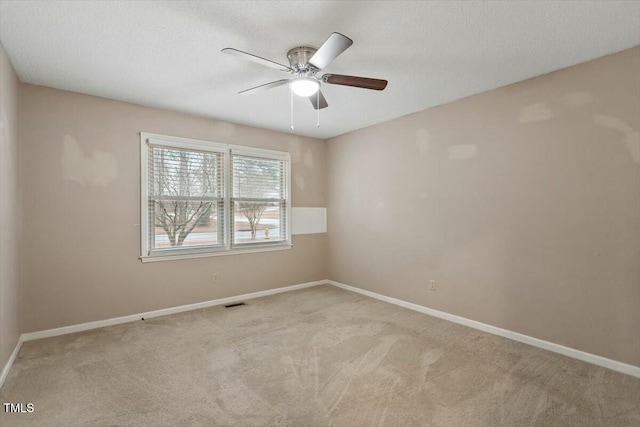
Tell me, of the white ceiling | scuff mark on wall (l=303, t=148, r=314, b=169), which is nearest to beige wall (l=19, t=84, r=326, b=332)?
the white ceiling

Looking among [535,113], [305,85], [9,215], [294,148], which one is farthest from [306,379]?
[294,148]

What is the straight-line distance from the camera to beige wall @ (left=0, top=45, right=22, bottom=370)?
2.38 metres

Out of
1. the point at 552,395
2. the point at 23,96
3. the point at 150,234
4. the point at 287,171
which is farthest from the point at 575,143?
the point at 23,96

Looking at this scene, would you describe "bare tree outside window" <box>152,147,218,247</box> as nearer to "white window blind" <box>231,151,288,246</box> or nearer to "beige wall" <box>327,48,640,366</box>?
"white window blind" <box>231,151,288,246</box>

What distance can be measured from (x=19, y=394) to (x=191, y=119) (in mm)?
3225

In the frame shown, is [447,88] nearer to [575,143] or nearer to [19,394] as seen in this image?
[575,143]

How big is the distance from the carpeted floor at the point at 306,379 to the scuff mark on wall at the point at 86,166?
1664 mm

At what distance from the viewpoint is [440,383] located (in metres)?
2.29

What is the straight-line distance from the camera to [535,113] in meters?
2.93

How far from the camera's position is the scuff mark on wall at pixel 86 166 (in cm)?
325

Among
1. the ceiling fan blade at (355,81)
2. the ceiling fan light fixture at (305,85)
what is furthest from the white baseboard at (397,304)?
the ceiling fan light fixture at (305,85)

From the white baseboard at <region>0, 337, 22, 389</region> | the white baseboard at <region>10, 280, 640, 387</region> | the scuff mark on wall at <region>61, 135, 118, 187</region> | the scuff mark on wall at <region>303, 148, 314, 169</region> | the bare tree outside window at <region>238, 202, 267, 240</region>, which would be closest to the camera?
the white baseboard at <region>0, 337, 22, 389</region>

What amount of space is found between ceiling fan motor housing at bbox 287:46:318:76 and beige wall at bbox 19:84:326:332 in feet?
7.21

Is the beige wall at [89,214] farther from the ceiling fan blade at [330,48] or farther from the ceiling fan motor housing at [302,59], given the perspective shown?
the ceiling fan blade at [330,48]
